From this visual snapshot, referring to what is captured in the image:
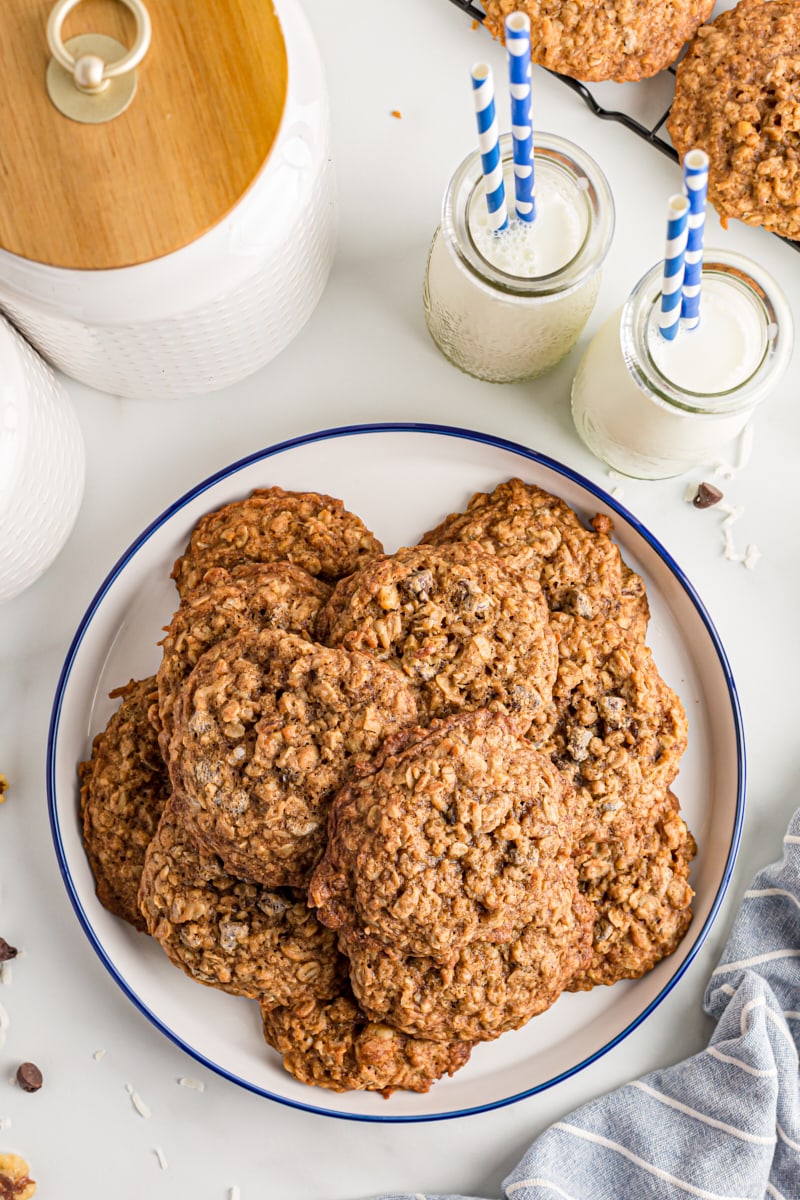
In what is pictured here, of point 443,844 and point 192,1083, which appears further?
point 192,1083

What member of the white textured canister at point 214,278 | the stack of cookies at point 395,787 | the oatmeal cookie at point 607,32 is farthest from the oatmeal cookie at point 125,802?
the oatmeal cookie at point 607,32

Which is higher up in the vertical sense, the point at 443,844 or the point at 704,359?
the point at 704,359

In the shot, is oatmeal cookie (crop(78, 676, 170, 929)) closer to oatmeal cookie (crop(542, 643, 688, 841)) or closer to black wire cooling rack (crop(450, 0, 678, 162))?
oatmeal cookie (crop(542, 643, 688, 841))

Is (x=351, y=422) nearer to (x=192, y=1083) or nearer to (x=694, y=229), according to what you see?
(x=694, y=229)

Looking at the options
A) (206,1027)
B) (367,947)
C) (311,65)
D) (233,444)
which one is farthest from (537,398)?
(206,1027)

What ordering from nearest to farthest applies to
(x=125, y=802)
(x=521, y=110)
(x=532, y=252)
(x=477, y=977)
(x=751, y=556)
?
(x=521, y=110), (x=477, y=977), (x=532, y=252), (x=125, y=802), (x=751, y=556)

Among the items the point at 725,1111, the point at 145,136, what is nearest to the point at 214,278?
the point at 145,136

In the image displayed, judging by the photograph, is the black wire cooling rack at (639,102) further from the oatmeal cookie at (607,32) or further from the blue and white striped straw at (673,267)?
the blue and white striped straw at (673,267)
